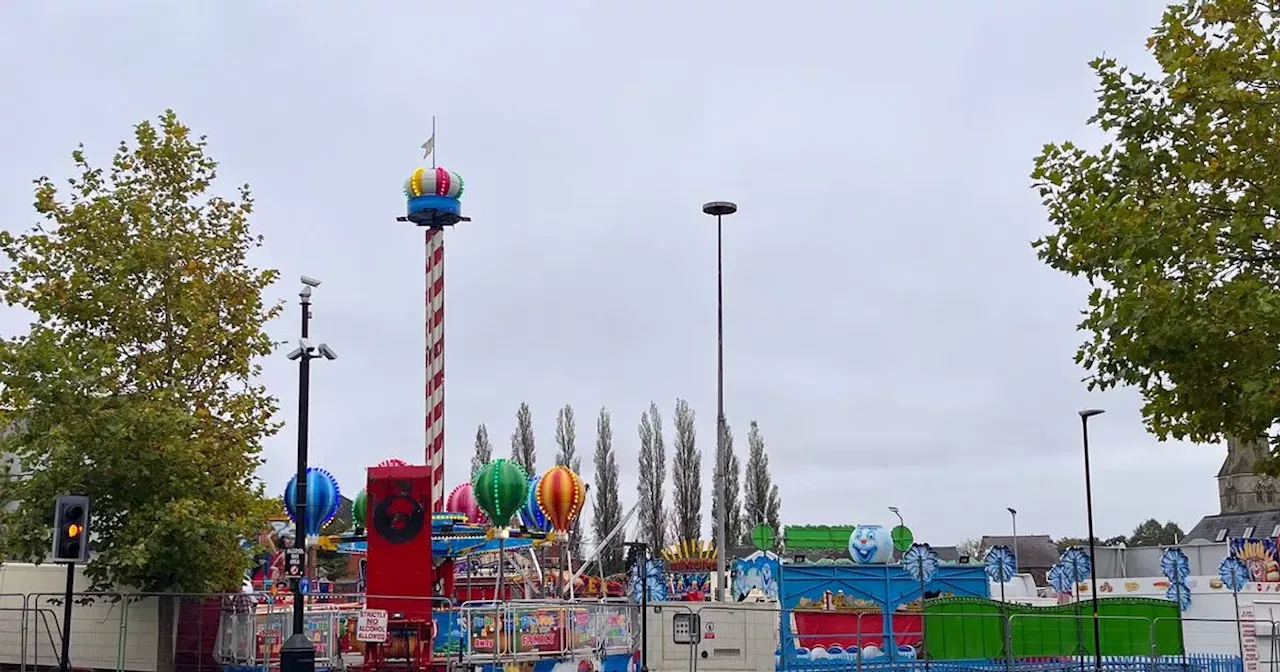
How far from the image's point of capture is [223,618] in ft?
72.0

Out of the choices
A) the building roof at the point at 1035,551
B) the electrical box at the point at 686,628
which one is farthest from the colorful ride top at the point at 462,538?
the building roof at the point at 1035,551

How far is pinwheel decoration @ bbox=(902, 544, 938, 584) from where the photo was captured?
38594mm

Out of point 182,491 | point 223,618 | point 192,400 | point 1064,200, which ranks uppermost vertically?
point 1064,200

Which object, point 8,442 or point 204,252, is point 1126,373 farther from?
point 8,442

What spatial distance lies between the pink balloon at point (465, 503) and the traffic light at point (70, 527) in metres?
22.9

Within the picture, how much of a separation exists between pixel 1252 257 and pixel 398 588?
1518 centimetres

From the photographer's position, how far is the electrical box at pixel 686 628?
23.9 metres

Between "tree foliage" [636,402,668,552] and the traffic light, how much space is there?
5269 centimetres

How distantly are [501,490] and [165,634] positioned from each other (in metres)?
9.10

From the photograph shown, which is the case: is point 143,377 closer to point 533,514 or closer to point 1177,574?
point 533,514

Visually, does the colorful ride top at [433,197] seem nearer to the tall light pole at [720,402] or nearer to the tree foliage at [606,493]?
the tall light pole at [720,402]

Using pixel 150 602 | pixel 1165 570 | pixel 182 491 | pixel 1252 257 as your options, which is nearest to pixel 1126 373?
pixel 1252 257

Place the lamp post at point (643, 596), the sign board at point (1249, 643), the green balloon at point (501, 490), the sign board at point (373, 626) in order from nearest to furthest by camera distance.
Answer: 1. the sign board at point (373, 626)
2. the lamp post at point (643, 596)
3. the green balloon at point (501, 490)
4. the sign board at point (1249, 643)

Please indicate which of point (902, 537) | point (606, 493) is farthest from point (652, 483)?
point (902, 537)
